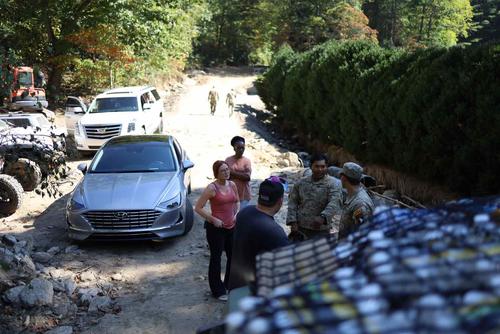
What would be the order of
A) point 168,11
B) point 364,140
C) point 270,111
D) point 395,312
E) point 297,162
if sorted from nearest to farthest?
1. point 395,312
2. point 364,140
3. point 297,162
4. point 168,11
5. point 270,111

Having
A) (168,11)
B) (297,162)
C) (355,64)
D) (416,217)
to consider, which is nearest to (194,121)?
(168,11)

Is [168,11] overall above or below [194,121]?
above

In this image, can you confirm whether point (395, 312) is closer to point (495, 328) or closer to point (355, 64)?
point (495, 328)

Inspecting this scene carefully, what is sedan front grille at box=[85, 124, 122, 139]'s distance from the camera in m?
15.0

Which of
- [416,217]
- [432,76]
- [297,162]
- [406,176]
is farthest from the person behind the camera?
[297,162]

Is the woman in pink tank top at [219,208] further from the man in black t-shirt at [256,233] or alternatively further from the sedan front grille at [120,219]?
the sedan front grille at [120,219]

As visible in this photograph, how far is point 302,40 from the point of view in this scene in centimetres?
4634

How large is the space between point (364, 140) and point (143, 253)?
8653 mm

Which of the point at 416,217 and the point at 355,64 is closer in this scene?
the point at 416,217

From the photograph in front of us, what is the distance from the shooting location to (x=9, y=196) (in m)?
9.86

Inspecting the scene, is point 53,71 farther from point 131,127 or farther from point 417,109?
point 417,109

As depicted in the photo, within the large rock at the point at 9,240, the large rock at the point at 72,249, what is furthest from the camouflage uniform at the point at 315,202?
the large rock at the point at 9,240

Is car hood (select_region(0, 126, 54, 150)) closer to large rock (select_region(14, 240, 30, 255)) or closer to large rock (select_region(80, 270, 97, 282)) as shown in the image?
large rock (select_region(14, 240, 30, 255))

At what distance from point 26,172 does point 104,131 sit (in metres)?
4.21
